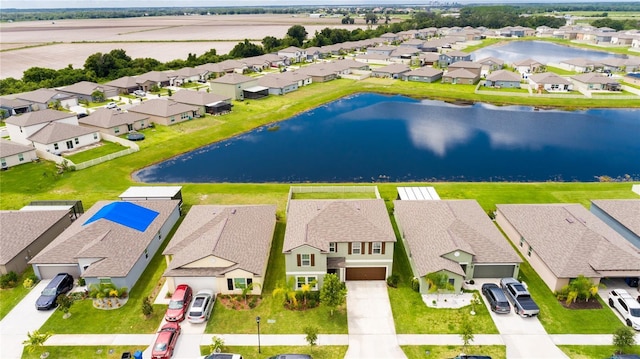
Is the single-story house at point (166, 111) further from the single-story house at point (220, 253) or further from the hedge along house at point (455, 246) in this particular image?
the hedge along house at point (455, 246)

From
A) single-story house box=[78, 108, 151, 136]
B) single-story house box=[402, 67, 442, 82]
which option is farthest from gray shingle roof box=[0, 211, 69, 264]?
single-story house box=[402, 67, 442, 82]

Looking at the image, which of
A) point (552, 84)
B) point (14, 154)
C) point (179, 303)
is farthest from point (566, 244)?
point (552, 84)

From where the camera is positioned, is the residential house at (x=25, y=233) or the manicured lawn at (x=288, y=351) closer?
the manicured lawn at (x=288, y=351)

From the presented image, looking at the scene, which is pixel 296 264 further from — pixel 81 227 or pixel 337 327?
pixel 81 227

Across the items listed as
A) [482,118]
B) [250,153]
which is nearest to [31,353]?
[250,153]

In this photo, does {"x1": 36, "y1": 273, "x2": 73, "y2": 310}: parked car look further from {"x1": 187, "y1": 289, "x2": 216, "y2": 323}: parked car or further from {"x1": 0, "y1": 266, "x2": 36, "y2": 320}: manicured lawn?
{"x1": 187, "y1": 289, "x2": 216, "y2": 323}: parked car

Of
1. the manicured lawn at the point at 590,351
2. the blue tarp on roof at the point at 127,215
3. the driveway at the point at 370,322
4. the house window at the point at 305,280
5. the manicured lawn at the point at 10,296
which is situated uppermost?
the blue tarp on roof at the point at 127,215

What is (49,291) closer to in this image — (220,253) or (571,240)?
(220,253)

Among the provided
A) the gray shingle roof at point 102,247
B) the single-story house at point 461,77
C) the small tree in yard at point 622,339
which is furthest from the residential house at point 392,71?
the small tree in yard at point 622,339
